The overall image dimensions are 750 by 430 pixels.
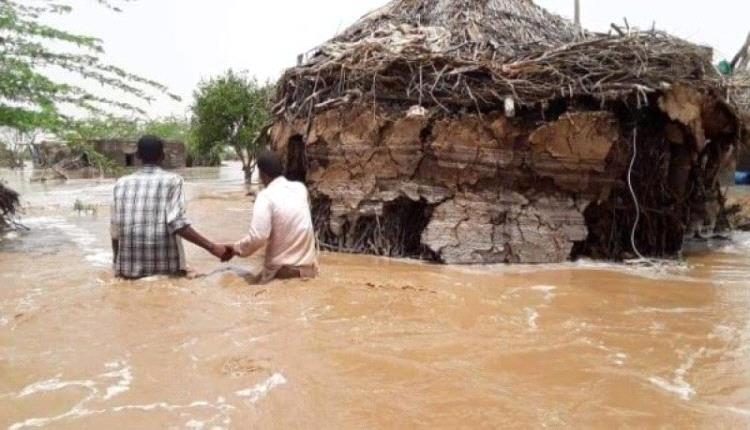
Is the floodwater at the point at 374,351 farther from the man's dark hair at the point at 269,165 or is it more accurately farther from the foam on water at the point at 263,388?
the man's dark hair at the point at 269,165

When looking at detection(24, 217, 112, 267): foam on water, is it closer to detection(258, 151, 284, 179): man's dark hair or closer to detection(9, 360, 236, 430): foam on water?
detection(258, 151, 284, 179): man's dark hair

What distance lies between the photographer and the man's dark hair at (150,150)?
5.23m

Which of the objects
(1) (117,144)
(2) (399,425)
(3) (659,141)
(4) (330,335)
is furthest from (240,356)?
(1) (117,144)

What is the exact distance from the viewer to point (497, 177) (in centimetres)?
711

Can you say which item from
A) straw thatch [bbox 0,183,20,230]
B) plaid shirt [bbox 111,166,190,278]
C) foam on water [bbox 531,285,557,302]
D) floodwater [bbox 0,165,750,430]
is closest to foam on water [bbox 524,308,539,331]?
floodwater [bbox 0,165,750,430]

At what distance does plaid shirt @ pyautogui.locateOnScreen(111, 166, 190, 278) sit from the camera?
5.21 m

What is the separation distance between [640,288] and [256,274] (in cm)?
332

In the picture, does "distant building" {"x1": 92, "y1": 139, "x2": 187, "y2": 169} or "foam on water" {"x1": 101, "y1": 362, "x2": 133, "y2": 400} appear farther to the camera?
"distant building" {"x1": 92, "y1": 139, "x2": 187, "y2": 169}

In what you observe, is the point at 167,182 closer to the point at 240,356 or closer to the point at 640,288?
the point at 240,356

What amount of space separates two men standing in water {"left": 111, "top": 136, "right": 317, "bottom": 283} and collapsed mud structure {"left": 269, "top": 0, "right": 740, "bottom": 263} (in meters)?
2.10

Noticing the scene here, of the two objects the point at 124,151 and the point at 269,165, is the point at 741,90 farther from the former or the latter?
the point at 124,151

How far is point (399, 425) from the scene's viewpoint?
271 centimetres

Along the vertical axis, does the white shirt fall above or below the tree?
below

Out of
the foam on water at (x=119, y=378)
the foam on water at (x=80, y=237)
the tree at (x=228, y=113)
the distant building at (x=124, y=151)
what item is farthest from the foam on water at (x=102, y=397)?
the distant building at (x=124, y=151)
